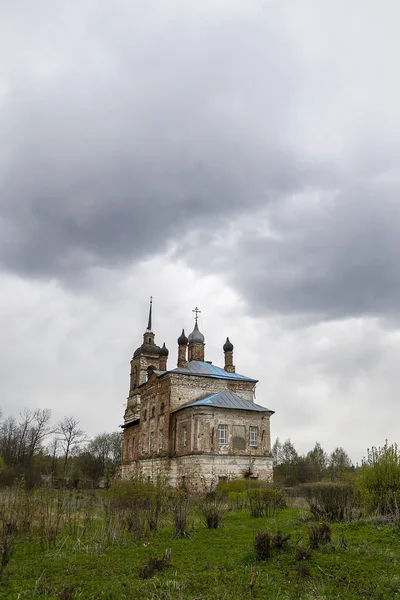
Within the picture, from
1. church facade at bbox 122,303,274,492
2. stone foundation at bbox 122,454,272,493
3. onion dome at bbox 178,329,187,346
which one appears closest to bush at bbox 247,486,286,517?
church facade at bbox 122,303,274,492

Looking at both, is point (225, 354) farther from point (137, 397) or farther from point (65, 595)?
point (65, 595)

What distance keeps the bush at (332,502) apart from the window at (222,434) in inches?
704

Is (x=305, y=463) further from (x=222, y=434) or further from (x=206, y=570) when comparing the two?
(x=206, y=570)

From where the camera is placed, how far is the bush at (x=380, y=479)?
1439 centimetres

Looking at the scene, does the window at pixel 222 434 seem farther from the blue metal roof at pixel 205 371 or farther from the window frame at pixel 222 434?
the blue metal roof at pixel 205 371

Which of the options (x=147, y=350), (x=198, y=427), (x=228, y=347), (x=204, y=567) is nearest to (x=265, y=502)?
(x=204, y=567)

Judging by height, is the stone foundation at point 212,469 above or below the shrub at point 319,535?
above

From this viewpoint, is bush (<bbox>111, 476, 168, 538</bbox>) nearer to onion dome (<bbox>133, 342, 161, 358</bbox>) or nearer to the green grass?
the green grass

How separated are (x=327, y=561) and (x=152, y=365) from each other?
166 ft

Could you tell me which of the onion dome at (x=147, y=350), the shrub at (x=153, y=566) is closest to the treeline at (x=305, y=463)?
the onion dome at (x=147, y=350)

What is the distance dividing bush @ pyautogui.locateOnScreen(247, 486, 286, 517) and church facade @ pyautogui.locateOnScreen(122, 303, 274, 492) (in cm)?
1377

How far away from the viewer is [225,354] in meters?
45.6

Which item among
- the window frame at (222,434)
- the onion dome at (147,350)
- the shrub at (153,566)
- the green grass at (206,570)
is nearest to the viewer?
the green grass at (206,570)

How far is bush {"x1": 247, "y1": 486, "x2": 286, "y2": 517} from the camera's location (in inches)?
618
